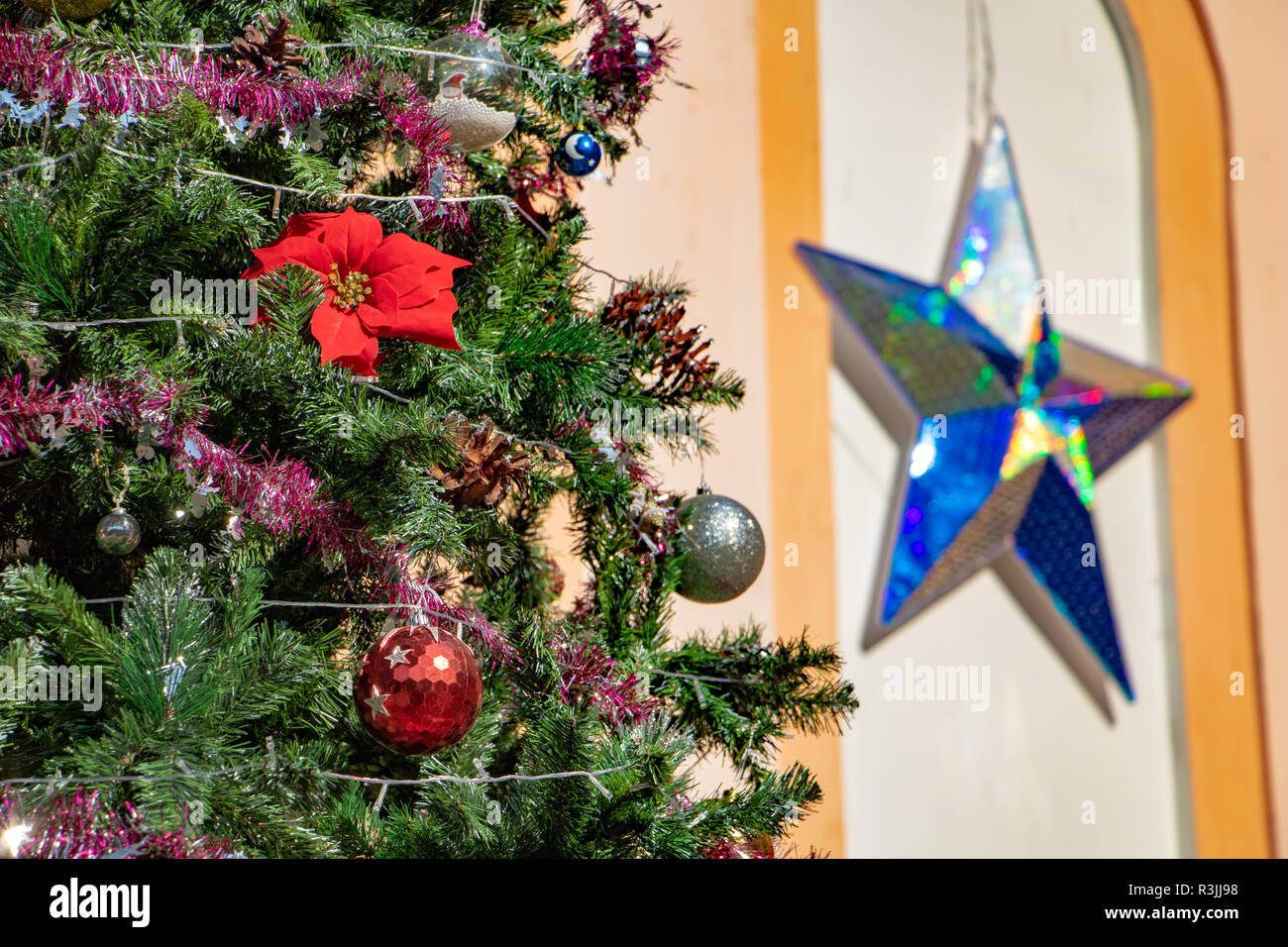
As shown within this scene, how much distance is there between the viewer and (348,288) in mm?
643

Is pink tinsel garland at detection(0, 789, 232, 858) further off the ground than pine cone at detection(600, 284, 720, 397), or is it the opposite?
pine cone at detection(600, 284, 720, 397)

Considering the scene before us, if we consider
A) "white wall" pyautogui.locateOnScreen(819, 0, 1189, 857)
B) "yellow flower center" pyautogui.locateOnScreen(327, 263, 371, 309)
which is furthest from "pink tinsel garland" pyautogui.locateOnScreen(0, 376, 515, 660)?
"white wall" pyautogui.locateOnScreen(819, 0, 1189, 857)

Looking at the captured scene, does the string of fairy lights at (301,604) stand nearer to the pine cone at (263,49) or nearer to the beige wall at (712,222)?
the pine cone at (263,49)

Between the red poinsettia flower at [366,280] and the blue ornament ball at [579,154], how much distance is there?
22cm

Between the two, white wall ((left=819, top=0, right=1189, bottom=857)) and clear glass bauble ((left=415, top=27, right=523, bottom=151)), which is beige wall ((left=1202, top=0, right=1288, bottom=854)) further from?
clear glass bauble ((left=415, top=27, right=523, bottom=151))

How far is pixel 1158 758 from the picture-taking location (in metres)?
1.47

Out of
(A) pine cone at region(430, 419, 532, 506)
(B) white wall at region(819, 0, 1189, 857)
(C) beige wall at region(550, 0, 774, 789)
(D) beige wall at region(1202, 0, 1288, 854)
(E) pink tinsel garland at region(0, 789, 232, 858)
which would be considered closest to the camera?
(E) pink tinsel garland at region(0, 789, 232, 858)

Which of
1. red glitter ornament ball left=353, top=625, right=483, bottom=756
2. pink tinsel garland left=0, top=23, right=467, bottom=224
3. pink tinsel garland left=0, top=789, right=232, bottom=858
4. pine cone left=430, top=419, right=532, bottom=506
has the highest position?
pink tinsel garland left=0, top=23, right=467, bottom=224

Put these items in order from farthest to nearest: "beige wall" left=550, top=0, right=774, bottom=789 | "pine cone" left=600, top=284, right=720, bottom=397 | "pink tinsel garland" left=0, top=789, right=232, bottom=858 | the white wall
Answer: the white wall → "beige wall" left=550, top=0, right=774, bottom=789 → "pine cone" left=600, top=284, right=720, bottom=397 → "pink tinsel garland" left=0, top=789, right=232, bottom=858

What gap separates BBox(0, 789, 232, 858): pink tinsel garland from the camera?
434 millimetres

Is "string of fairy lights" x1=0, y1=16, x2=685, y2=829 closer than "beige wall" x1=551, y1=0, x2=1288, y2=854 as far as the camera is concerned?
Yes

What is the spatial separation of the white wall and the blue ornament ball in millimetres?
634

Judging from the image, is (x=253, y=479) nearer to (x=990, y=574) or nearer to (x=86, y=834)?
(x=86, y=834)
